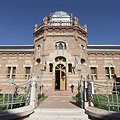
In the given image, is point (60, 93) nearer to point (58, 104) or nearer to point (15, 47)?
point (58, 104)

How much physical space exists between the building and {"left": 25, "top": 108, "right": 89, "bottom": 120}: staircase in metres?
8.27

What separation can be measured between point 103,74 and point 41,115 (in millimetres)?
15330

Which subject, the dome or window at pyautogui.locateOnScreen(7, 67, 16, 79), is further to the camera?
the dome

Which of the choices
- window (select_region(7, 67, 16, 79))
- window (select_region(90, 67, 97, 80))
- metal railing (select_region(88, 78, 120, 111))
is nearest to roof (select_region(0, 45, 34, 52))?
window (select_region(7, 67, 16, 79))

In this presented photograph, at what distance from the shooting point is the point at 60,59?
16.8 meters

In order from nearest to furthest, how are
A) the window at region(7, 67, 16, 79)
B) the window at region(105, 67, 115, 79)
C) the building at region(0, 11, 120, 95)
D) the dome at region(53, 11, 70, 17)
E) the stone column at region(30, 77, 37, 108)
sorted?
the stone column at region(30, 77, 37, 108)
the building at region(0, 11, 120, 95)
the window at region(7, 67, 16, 79)
the window at region(105, 67, 115, 79)
the dome at region(53, 11, 70, 17)

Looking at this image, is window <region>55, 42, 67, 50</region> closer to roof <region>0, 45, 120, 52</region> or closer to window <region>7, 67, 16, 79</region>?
roof <region>0, 45, 120, 52</region>

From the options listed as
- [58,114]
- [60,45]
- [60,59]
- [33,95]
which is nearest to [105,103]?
[58,114]

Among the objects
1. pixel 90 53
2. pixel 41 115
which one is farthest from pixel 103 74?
pixel 41 115

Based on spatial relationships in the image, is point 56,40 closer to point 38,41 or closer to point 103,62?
point 38,41

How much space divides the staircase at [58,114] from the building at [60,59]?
8.27m

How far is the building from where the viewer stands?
1580cm

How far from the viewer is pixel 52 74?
15.7 m

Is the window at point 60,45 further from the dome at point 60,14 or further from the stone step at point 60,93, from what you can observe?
the dome at point 60,14
